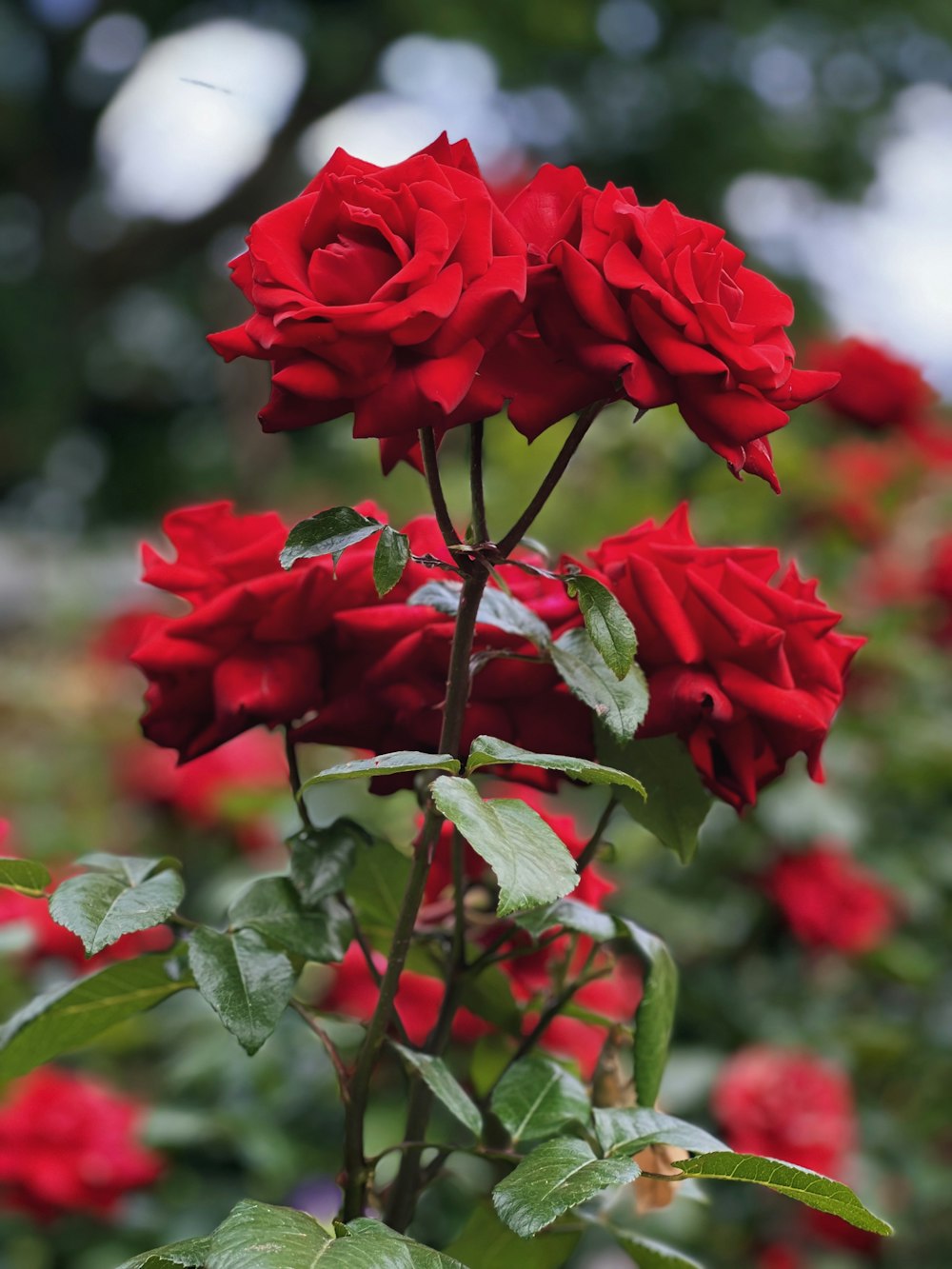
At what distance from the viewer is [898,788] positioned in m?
1.61

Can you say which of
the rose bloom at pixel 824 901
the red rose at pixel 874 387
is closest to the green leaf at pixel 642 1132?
the rose bloom at pixel 824 901

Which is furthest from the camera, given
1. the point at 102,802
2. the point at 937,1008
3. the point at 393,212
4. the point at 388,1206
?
the point at 102,802

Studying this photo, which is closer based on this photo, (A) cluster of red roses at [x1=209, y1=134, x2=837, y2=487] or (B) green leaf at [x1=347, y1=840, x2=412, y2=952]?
(A) cluster of red roses at [x1=209, y1=134, x2=837, y2=487]

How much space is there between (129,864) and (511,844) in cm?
21

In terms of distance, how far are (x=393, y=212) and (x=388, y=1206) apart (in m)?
0.39

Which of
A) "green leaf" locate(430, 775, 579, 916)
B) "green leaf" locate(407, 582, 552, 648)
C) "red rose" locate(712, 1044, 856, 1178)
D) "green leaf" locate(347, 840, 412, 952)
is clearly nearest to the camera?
"green leaf" locate(430, 775, 579, 916)

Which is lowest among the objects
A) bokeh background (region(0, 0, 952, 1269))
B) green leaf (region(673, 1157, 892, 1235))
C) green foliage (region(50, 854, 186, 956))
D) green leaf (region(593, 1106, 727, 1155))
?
bokeh background (region(0, 0, 952, 1269))

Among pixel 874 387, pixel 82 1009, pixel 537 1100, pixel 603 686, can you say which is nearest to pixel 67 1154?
pixel 82 1009

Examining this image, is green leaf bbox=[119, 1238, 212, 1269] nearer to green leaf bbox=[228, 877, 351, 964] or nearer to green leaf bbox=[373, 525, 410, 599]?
green leaf bbox=[228, 877, 351, 964]

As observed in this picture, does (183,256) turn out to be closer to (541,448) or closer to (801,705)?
(541,448)

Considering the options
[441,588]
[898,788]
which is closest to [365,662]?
[441,588]

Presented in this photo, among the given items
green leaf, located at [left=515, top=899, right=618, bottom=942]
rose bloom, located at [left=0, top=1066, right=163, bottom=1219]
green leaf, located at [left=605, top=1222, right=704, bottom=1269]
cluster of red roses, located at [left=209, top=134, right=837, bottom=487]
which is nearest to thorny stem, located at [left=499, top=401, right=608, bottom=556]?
cluster of red roses, located at [left=209, top=134, right=837, bottom=487]

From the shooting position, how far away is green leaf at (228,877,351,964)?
1.68ft

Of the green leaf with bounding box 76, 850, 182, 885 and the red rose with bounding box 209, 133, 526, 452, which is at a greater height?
the red rose with bounding box 209, 133, 526, 452
